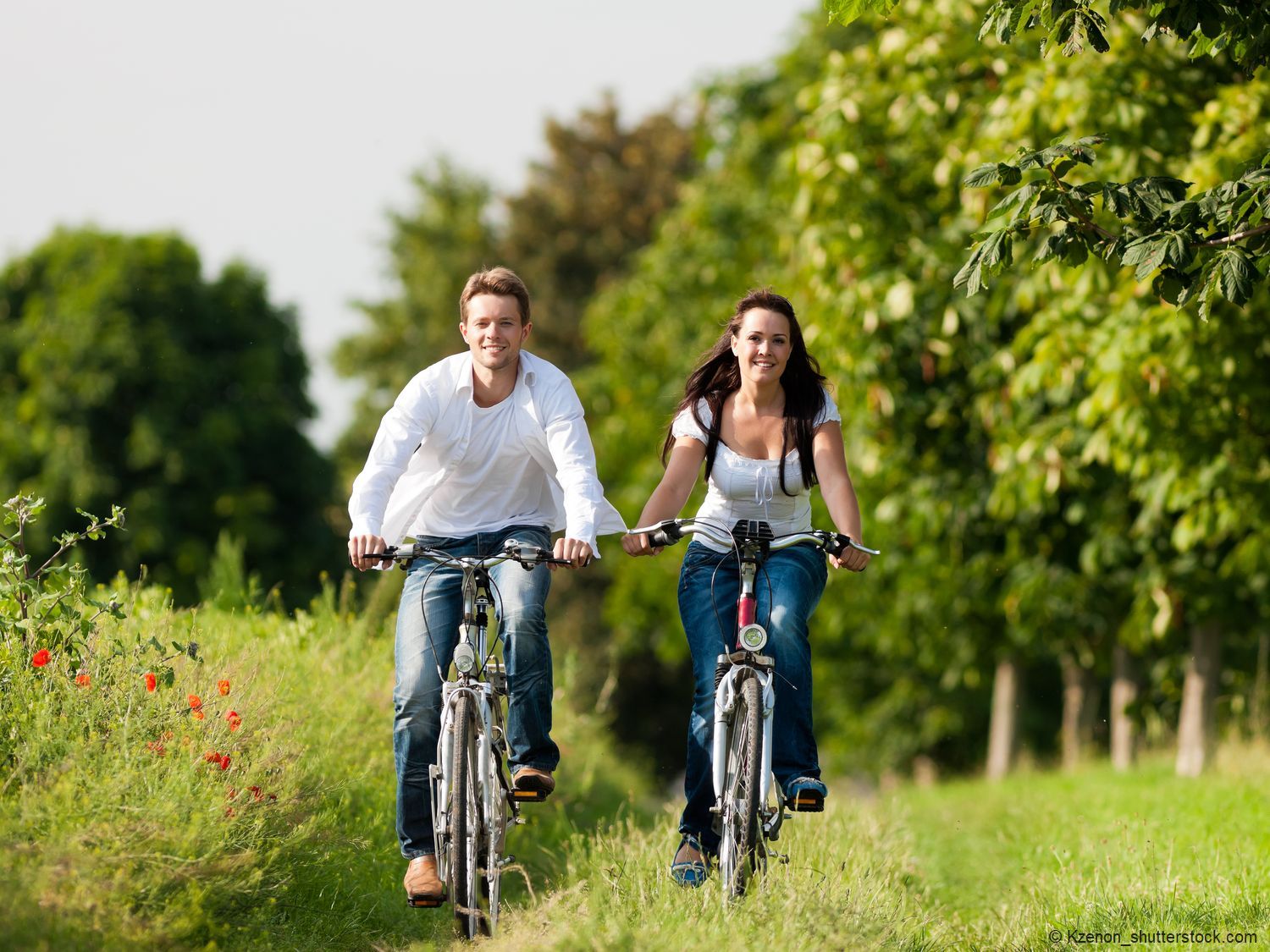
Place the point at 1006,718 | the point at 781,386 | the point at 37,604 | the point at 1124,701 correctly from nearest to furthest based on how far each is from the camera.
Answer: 1. the point at 37,604
2. the point at 781,386
3. the point at 1124,701
4. the point at 1006,718

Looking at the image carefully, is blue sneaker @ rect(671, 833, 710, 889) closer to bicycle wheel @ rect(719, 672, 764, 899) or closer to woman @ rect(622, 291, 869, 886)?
woman @ rect(622, 291, 869, 886)

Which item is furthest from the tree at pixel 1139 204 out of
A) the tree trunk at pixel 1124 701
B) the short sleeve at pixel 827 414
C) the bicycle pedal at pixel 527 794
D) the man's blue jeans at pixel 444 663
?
the tree trunk at pixel 1124 701

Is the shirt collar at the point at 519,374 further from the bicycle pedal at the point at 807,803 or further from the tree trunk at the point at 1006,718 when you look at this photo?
the tree trunk at the point at 1006,718

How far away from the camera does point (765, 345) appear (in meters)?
5.93

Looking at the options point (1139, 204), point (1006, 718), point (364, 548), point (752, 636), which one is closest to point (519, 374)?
point (364, 548)

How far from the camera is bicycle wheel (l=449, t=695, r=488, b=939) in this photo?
538cm

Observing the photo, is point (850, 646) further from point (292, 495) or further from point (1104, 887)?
point (1104, 887)

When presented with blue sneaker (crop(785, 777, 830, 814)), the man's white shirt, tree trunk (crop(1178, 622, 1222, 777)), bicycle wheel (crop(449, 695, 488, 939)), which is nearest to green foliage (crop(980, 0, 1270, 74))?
the man's white shirt

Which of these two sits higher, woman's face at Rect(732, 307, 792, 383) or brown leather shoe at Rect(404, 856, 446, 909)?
woman's face at Rect(732, 307, 792, 383)

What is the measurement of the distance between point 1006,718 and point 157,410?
17.3 metres

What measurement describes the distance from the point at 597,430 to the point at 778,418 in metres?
17.9

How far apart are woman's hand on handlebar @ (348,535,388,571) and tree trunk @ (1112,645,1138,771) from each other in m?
11.7

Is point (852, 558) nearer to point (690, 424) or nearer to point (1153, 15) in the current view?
point (690, 424)

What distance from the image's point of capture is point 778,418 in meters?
5.98
